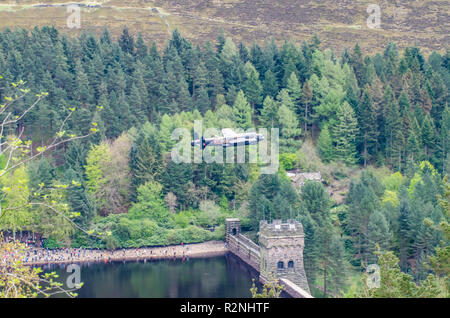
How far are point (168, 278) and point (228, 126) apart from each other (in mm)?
30216

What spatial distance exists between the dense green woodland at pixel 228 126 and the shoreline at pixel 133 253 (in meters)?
1.07

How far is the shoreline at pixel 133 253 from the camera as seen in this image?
9256 centimetres

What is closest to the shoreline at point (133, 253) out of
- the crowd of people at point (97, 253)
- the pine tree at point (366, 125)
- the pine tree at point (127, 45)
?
the crowd of people at point (97, 253)

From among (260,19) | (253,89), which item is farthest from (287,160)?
(260,19)

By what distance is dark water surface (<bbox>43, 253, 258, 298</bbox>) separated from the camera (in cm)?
7888

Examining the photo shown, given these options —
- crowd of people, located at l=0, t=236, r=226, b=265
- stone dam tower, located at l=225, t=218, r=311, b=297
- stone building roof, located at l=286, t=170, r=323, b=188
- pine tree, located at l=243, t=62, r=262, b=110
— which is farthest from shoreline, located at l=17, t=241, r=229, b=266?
pine tree, located at l=243, t=62, r=262, b=110

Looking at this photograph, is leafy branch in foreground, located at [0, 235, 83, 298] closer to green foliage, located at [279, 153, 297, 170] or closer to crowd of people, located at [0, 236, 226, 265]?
crowd of people, located at [0, 236, 226, 265]

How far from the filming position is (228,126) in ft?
358

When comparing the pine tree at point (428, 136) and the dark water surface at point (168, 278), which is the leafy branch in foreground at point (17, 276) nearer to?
the dark water surface at point (168, 278)

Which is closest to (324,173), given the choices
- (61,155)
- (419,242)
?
(419,242)

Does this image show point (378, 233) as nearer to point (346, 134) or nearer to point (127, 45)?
point (346, 134)
